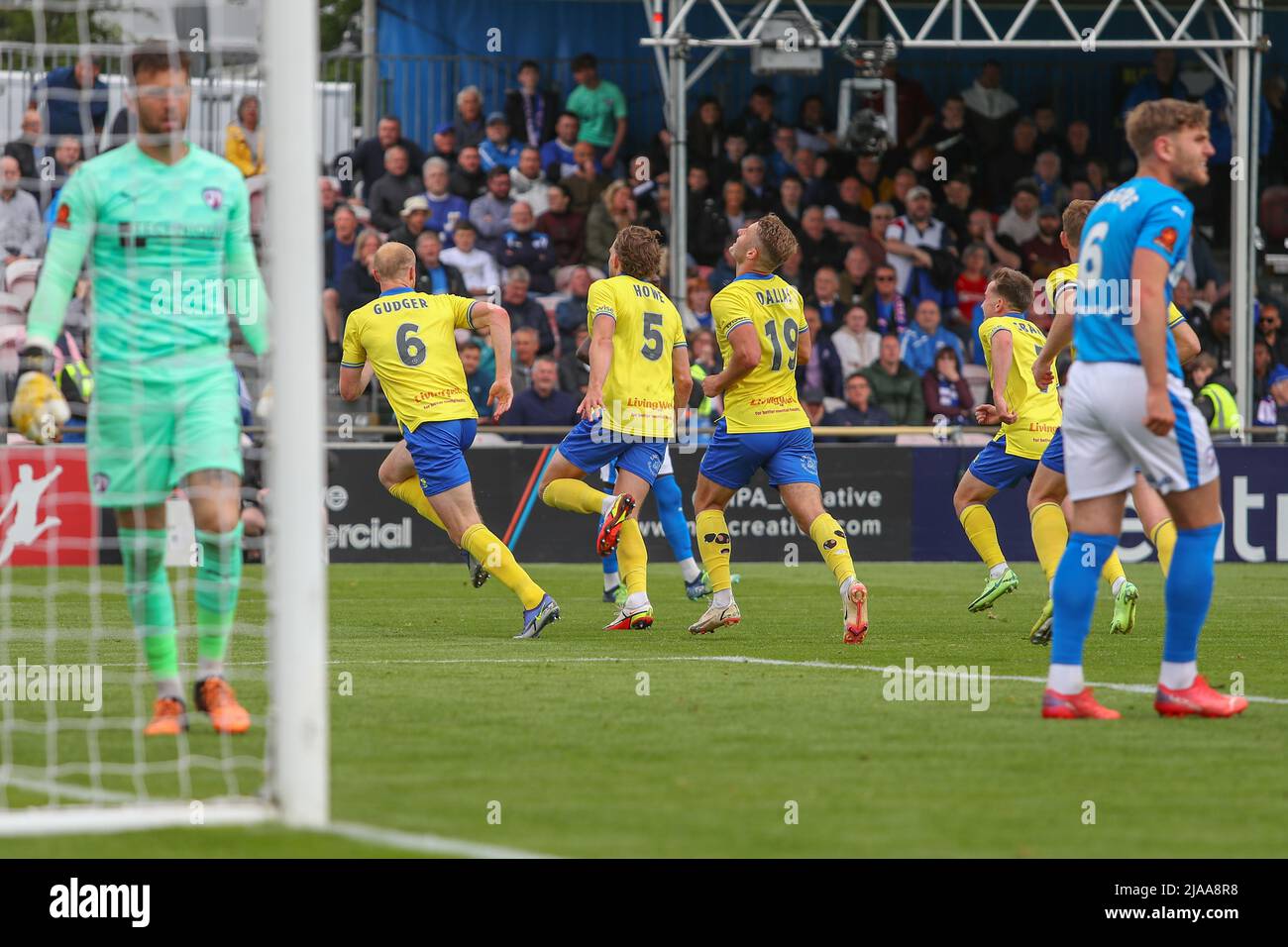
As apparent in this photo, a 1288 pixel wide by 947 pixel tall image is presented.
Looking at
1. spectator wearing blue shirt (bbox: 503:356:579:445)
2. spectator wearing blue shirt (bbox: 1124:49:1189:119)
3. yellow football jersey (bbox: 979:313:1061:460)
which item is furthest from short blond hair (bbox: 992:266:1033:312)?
spectator wearing blue shirt (bbox: 1124:49:1189:119)

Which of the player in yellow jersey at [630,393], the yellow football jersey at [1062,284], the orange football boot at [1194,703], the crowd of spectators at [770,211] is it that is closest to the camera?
the orange football boot at [1194,703]

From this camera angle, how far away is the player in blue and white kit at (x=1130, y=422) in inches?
267

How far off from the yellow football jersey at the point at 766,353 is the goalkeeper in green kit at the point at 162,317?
4220mm

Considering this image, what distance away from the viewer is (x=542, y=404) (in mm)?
18562

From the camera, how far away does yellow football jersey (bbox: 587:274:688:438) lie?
11.3 metres

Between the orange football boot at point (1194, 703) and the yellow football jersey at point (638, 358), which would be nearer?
the orange football boot at point (1194, 703)

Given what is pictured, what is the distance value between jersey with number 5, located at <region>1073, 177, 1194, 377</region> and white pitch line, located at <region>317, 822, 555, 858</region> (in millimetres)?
3230

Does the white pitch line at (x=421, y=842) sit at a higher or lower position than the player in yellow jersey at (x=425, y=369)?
lower

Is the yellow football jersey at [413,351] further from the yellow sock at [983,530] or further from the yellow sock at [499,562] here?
the yellow sock at [983,530]

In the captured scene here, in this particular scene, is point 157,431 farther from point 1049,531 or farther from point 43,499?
point 43,499

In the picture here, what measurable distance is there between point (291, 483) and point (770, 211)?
657 inches

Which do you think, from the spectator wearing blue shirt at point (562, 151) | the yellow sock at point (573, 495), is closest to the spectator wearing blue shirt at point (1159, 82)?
the spectator wearing blue shirt at point (562, 151)

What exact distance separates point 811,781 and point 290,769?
1.55 metres
